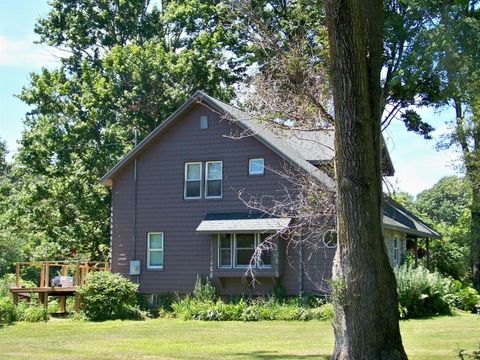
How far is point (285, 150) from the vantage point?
85.4 feet

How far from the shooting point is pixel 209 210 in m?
27.5

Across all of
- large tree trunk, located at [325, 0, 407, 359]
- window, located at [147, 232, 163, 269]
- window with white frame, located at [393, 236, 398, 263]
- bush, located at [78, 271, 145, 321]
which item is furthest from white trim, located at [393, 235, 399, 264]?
large tree trunk, located at [325, 0, 407, 359]

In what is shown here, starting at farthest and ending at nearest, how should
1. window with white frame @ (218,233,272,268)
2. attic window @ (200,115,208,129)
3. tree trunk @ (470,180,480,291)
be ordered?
attic window @ (200,115,208,129), window with white frame @ (218,233,272,268), tree trunk @ (470,180,480,291)

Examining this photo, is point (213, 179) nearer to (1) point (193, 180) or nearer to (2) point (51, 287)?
(1) point (193, 180)

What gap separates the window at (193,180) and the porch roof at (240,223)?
124 centimetres

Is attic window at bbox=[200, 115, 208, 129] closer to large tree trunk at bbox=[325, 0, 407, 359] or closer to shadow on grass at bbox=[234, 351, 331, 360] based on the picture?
shadow on grass at bbox=[234, 351, 331, 360]

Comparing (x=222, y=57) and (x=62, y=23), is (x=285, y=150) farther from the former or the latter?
(x=62, y=23)

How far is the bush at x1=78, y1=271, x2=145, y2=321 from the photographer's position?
2464cm

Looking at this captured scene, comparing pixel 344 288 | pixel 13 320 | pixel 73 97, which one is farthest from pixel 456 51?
pixel 73 97

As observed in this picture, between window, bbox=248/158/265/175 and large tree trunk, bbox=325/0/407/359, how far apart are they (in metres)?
16.8

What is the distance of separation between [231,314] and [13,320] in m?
7.52

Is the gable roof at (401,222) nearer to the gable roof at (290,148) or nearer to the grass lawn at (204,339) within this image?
the gable roof at (290,148)

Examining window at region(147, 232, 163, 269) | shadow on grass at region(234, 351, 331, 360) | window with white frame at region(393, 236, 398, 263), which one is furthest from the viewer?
window at region(147, 232, 163, 269)

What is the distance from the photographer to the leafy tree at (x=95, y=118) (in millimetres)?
35812
